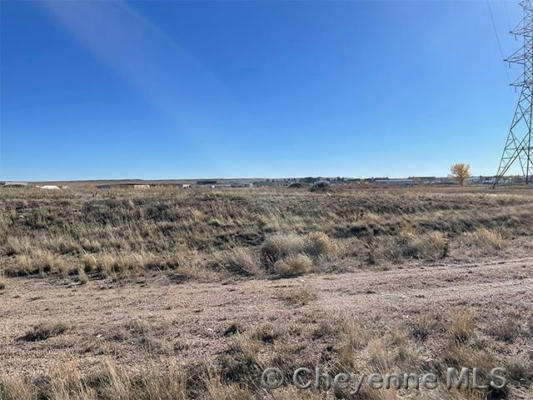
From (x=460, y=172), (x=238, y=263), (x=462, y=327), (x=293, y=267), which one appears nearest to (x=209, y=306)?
(x=293, y=267)

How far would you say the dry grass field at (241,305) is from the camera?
14.0 feet

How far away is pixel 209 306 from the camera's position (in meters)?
7.39

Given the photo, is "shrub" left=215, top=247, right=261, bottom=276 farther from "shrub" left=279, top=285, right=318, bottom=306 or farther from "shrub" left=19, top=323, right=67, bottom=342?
"shrub" left=19, top=323, right=67, bottom=342

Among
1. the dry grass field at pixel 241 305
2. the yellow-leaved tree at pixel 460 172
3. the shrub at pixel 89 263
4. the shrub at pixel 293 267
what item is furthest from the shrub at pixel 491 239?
the yellow-leaved tree at pixel 460 172

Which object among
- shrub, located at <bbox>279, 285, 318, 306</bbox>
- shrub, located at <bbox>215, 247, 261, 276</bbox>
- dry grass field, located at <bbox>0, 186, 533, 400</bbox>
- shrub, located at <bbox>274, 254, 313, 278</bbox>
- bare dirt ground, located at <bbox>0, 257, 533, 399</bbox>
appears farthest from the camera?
→ shrub, located at <bbox>215, 247, 261, 276</bbox>

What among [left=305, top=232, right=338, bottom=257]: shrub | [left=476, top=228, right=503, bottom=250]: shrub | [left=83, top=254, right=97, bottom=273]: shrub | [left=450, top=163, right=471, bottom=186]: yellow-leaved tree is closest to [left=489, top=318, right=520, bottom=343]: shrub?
[left=305, top=232, right=338, bottom=257]: shrub

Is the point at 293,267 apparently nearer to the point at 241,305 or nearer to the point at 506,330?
the point at 241,305

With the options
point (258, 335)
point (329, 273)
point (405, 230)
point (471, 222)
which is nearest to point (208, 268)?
point (329, 273)

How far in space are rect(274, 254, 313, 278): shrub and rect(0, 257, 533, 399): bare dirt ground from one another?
0.61 m

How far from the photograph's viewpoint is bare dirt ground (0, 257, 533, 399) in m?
5.17

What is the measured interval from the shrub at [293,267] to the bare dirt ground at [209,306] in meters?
0.61

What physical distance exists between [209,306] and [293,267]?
13.9ft

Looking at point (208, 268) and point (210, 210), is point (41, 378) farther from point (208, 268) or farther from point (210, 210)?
point (210, 210)

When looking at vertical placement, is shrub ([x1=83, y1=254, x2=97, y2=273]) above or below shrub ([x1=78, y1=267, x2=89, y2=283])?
above
